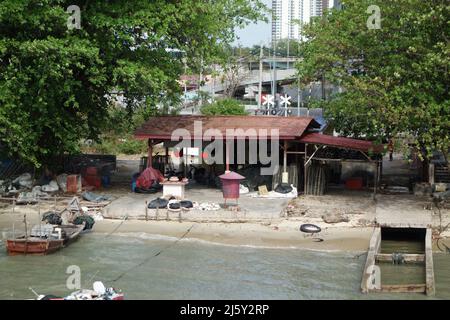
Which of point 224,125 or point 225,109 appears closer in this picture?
point 224,125

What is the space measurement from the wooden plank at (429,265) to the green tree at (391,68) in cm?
311

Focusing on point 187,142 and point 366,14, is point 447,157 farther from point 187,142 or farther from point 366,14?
point 187,142

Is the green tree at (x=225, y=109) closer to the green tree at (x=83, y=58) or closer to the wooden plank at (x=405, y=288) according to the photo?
the green tree at (x=83, y=58)

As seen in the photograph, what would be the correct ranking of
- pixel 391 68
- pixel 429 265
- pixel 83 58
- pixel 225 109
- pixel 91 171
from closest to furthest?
pixel 429 265 → pixel 391 68 → pixel 83 58 → pixel 91 171 → pixel 225 109

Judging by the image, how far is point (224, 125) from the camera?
1154 inches

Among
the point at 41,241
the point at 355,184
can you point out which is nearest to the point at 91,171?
the point at 41,241

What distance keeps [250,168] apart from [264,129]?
5.72 feet

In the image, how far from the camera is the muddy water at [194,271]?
716 inches

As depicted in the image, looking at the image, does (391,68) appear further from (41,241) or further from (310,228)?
(41,241)

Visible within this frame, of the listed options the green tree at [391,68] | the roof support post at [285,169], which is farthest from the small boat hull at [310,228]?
the roof support post at [285,169]

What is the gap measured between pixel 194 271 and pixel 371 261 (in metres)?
4.82

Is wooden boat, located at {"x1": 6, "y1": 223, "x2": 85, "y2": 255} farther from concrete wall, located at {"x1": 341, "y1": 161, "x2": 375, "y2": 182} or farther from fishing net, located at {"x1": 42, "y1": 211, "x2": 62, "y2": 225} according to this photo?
concrete wall, located at {"x1": 341, "y1": 161, "x2": 375, "y2": 182}
